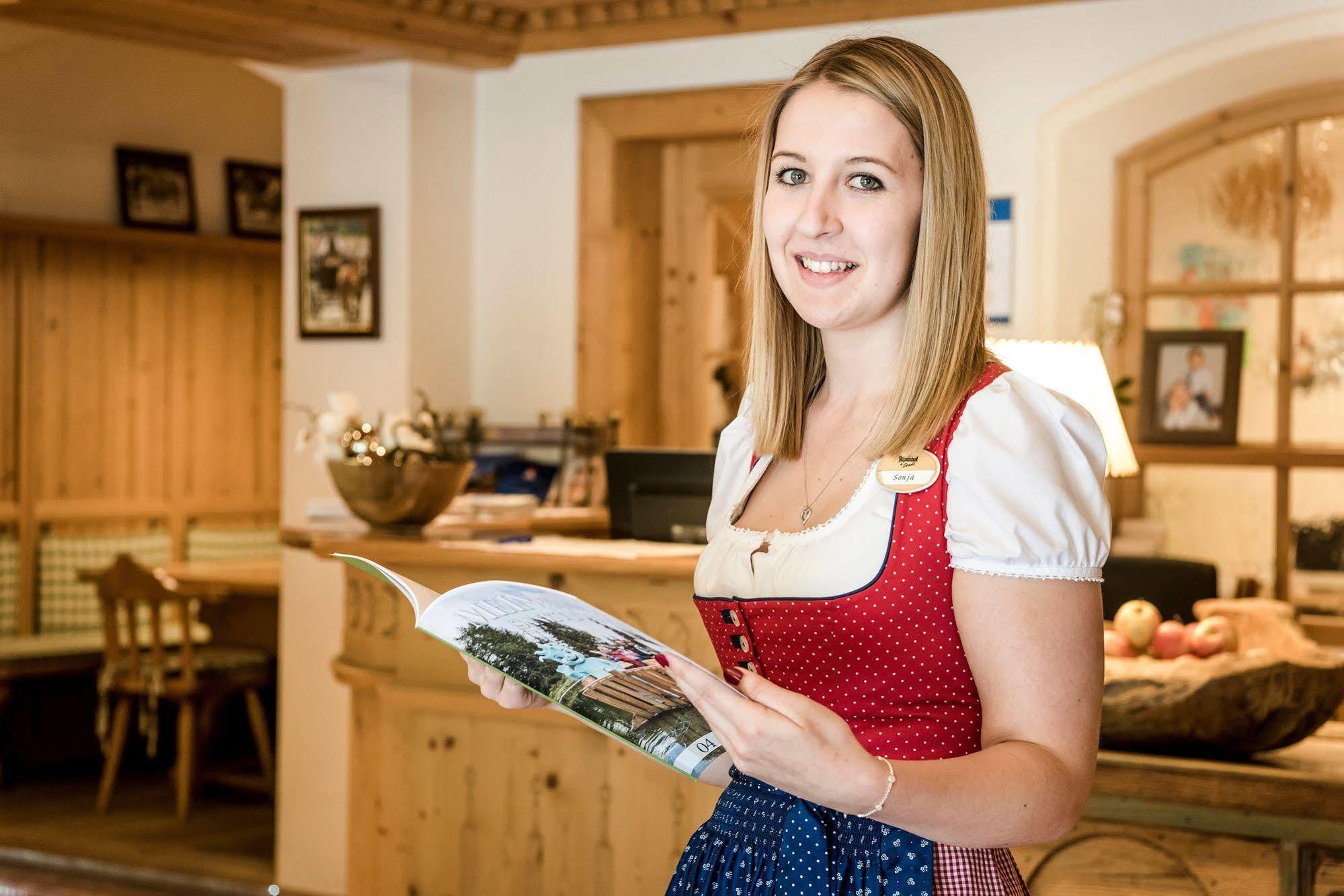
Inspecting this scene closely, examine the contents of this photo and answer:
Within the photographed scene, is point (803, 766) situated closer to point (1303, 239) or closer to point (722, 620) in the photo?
point (722, 620)

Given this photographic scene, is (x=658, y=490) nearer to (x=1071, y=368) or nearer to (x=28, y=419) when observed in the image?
(x=1071, y=368)

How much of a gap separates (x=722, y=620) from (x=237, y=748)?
20.2 feet

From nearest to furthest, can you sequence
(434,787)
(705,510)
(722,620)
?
(722,620) < (434,787) < (705,510)

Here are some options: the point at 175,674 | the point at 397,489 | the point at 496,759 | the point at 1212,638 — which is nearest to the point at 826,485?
the point at 1212,638

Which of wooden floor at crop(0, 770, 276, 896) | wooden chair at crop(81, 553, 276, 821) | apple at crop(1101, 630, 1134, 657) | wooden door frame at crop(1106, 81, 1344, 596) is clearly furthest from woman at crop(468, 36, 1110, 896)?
wooden chair at crop(81, 553, 276, 821)

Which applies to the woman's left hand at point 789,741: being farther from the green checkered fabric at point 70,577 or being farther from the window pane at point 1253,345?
the green checkered fabric at point 70,577

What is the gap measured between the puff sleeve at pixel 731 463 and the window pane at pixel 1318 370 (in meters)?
3.56

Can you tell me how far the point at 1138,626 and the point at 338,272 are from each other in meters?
3.42

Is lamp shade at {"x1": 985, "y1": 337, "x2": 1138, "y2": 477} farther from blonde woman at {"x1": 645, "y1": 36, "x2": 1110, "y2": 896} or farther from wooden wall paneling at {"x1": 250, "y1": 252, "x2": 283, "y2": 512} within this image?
wooden wall paneling at {"x1": 250, "y1": 252, "x2": 283, "y2": 512}

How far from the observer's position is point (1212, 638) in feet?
9.04

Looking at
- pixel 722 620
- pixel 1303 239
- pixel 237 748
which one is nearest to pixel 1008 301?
pixel 1303 239

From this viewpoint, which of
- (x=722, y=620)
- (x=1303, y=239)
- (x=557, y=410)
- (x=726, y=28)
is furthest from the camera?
(x=557, y=410)

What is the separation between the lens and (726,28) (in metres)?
5.02

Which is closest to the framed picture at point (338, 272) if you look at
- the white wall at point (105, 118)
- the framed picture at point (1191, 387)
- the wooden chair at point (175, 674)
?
the wooden chair at point (175, 674)
